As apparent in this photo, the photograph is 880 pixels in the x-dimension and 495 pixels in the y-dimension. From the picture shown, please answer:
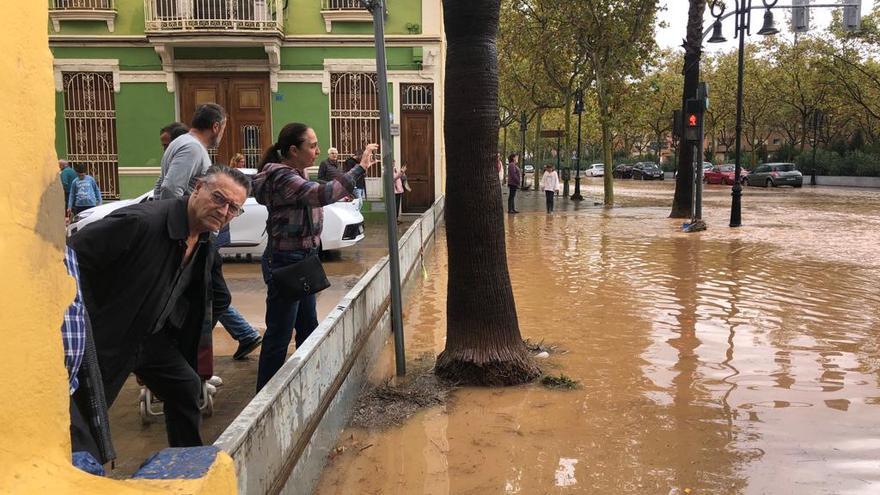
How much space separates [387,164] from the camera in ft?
17.3

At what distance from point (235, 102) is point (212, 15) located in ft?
6.88

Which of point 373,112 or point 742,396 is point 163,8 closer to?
point 373,112

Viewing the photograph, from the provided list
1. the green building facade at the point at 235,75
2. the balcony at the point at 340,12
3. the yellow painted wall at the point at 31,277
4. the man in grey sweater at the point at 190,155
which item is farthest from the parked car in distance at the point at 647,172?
the yellow painted wall at the point at 31,277

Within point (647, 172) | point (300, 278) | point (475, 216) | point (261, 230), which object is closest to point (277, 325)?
point (300, 278)

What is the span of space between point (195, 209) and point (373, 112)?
15.6 metres

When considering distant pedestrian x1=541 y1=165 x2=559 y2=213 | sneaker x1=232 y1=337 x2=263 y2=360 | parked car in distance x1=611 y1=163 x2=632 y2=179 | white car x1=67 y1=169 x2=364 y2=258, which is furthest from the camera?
parked car in distance x1=611 y1=163 x2=632 y2=179

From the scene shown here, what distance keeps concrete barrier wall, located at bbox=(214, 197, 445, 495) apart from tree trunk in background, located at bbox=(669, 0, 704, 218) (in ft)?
49.9

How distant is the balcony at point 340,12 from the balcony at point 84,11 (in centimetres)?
506

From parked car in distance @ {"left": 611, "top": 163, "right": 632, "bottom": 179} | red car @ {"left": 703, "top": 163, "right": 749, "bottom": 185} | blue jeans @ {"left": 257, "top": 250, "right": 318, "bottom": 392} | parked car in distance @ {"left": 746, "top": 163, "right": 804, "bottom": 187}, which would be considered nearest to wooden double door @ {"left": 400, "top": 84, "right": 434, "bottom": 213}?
blue jeans @ {"left": 257, "top": 250, "right": 318, "bottom": 392}

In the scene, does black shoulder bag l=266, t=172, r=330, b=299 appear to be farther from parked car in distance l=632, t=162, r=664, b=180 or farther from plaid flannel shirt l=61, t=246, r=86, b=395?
parked car in distance l=632, t=162, r=664, b=180

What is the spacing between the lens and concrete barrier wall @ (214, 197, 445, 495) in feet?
9.07

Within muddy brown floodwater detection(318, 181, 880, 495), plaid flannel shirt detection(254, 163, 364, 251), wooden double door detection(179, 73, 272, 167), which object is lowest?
muddy brown floodwater detection(318, 181, 880, 495)

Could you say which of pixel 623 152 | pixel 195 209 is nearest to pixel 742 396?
pixel 195 209

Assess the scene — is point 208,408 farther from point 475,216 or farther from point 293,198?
point 475,216
